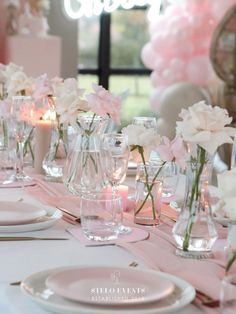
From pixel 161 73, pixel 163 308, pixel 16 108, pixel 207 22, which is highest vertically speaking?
pixel 207 22

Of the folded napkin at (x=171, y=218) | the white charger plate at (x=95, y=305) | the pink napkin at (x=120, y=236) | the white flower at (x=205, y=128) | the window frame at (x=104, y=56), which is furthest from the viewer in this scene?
the window frame at (x=104, y=56)

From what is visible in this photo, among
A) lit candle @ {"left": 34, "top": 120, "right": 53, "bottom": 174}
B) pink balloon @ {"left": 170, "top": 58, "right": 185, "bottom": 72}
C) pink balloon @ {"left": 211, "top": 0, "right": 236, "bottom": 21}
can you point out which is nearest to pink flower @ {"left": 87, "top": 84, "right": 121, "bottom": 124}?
lit candle @ {"left": 34, "top": 120, "right": 53, "bottom": 174}

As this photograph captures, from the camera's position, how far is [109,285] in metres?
1.34

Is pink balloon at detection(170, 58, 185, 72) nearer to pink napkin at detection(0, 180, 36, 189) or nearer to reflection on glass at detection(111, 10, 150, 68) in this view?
reflection on glass at detection(111, 10, 150, 68)

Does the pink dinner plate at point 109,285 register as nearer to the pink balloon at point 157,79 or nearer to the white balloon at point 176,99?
the white balloon at point 176,99

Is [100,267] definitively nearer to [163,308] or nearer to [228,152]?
[163,308]

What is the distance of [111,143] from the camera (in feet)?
6.85

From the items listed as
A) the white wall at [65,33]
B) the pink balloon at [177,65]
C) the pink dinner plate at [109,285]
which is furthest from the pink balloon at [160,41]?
the pink dinner plate at [109,285]

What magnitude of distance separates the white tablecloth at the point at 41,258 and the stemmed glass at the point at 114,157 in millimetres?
299

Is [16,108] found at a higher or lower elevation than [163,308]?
higher

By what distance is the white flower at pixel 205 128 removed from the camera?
5.08ft

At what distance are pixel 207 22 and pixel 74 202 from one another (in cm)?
475

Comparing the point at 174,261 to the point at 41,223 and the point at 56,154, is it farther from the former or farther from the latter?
the point at 56,154

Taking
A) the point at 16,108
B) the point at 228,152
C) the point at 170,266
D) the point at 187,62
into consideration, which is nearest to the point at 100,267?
the point at 170,266
